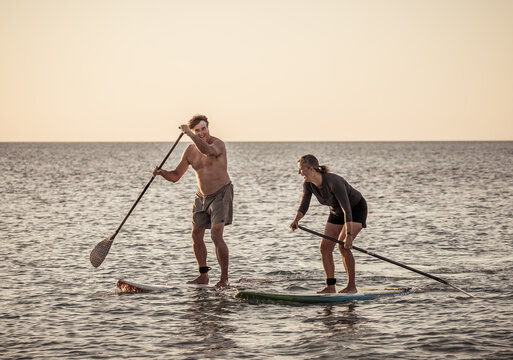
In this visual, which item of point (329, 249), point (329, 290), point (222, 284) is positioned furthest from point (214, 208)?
point (329, 290)

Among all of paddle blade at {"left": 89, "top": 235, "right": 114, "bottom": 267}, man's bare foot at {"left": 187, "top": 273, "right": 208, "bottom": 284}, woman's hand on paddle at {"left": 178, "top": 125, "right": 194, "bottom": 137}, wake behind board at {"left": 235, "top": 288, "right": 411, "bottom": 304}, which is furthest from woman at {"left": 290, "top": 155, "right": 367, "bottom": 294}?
paddle blade at {"left": 89, "top": 235, "right": 114, "bottom": 267}

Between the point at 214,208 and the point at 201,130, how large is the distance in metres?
1.13

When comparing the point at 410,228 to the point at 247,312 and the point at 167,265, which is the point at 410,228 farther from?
the point at 247,312

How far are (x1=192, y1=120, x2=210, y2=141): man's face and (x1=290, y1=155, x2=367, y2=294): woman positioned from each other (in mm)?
1623

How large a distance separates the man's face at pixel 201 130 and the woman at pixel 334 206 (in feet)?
5.33

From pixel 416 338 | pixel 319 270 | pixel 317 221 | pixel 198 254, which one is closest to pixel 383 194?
pixel 317 221

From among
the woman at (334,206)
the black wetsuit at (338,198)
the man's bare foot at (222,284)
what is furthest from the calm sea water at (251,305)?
the black wetsuit at (338,198)

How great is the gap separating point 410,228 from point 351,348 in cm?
1274

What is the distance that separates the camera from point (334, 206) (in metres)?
10.4

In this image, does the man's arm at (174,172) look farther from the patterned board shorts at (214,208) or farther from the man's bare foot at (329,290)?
the man's bare foot at (329,290)

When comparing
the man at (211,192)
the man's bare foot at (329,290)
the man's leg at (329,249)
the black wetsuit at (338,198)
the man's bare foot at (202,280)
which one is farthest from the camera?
the man's bare foot at (202,280)

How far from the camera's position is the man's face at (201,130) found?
11102mm

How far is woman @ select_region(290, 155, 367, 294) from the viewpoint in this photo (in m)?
10.0

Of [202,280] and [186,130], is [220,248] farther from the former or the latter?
[186,130]
